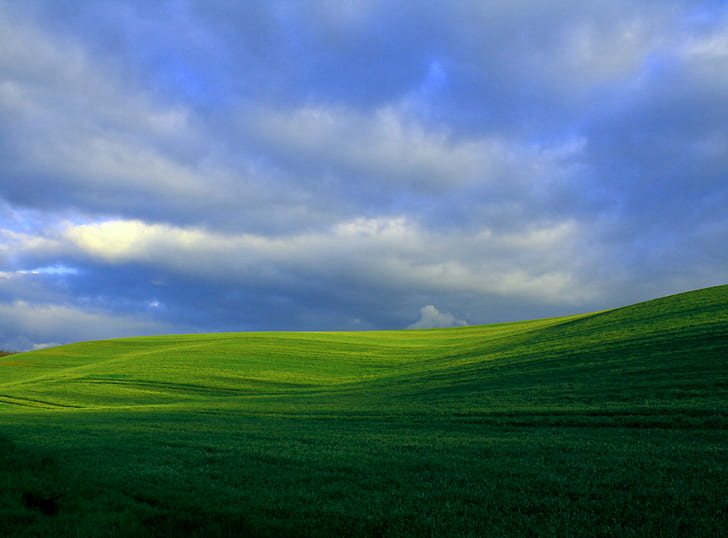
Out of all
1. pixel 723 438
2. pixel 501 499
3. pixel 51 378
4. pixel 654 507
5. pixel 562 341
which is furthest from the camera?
pixel 51 378

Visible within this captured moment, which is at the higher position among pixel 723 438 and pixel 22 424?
pixel 22 424

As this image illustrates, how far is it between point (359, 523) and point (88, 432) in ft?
47.2

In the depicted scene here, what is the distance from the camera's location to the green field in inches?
320

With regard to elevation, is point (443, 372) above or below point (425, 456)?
below

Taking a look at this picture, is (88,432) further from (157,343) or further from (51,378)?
(157,343)

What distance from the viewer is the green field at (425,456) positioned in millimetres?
8125

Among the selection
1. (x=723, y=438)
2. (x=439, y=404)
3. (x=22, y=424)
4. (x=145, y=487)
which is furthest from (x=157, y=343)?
(x=723, y=438)

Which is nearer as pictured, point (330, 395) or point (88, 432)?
point (88, 432)

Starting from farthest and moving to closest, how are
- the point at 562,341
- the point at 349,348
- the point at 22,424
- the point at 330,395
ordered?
the point at 349,348
the point at 562,341
the point at 330,395
the point at 22,424

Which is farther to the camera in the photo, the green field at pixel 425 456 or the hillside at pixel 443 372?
the hillside at pixel 443 372

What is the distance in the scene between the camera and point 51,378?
45.0 m

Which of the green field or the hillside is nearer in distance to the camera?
the green field

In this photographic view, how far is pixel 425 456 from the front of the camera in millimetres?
12406

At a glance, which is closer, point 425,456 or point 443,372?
point 425,456
